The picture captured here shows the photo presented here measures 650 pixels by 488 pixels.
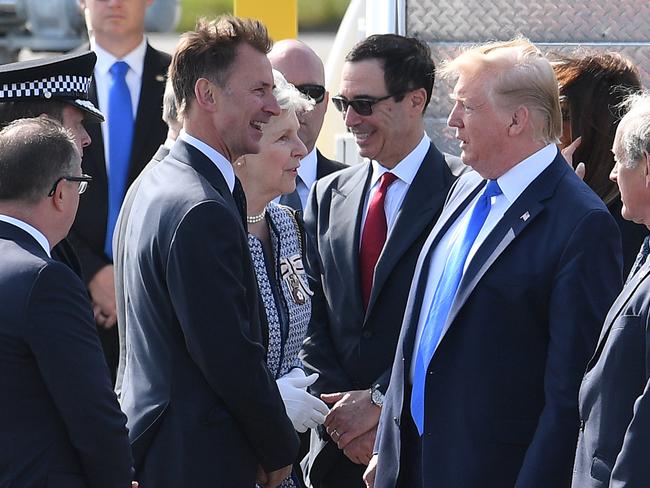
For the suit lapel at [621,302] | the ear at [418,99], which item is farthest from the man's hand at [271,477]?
the ear at [418,99]

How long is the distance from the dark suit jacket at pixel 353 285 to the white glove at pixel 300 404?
419 mm

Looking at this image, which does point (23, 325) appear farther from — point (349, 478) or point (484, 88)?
point (349, 478)

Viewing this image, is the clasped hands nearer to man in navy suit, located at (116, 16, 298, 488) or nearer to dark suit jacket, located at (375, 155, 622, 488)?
man in navy suit, located at (116, 16, 298, 488)

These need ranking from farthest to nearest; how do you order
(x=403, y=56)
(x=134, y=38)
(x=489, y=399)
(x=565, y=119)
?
(x=134, y=38) < (x=403, y=56) < (x=565, y=119) < (x=489, y=399)

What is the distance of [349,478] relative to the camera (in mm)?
4703

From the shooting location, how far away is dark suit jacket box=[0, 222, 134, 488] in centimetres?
302

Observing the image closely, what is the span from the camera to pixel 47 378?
3041mm

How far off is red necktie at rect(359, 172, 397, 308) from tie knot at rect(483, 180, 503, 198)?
93 cm

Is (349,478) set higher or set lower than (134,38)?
lower

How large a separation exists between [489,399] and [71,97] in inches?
69.0

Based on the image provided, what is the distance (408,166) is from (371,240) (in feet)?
1.17

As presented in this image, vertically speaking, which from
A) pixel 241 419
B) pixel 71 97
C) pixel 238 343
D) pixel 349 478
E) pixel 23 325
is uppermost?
pixel 71 97

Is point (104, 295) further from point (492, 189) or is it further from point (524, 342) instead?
point (524, 342)

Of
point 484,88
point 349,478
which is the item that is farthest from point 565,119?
point 349,478
